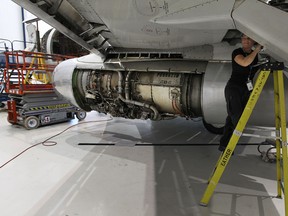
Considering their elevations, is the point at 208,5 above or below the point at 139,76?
above

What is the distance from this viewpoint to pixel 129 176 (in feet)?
9.29

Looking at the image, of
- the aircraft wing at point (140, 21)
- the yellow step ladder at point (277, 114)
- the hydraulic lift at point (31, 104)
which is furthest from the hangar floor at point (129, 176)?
the aircraft wing at point (140, 21)

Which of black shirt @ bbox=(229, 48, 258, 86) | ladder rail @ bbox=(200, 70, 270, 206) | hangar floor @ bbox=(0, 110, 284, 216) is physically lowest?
hangar floor @ bbox=(0, 110, 284, 216)

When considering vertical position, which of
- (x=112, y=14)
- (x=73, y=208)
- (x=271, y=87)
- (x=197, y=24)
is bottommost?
(x=73, y=208)

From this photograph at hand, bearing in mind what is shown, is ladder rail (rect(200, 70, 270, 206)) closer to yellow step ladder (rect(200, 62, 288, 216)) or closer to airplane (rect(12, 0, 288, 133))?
yellow step ladder (rect(200, 62, 288, 216))

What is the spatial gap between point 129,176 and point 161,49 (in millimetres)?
1842

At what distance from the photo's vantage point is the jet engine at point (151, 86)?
2.76m

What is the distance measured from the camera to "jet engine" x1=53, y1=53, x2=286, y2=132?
2.76 metres

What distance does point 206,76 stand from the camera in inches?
110

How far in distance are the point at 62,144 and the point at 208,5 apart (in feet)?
11.2

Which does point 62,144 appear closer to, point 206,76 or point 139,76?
point 139,76

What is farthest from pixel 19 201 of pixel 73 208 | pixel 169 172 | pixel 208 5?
pixel 208 5

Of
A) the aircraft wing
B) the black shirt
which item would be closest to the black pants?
the black shirt

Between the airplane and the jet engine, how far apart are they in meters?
0.01
